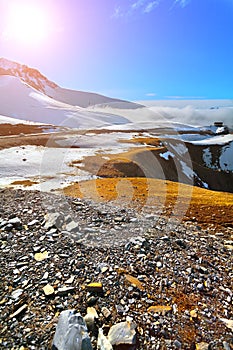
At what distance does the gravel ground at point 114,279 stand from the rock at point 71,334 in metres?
0.22

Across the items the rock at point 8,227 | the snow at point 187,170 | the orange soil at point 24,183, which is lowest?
the orange soil at point 24,183

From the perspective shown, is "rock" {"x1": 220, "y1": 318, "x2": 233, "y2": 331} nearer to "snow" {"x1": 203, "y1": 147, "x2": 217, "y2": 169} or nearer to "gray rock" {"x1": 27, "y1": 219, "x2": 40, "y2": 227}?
"gray rock" {"x1": 27, "y1": 219, "x2": 40, "y2": 227}

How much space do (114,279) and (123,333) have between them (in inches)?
60.4

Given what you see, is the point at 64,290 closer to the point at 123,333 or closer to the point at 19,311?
the point at 19,311

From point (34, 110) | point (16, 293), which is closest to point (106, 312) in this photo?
point (16, 293)

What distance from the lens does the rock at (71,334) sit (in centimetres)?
414

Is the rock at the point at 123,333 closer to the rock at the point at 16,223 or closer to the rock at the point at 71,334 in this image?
the rock at the point at 71,334

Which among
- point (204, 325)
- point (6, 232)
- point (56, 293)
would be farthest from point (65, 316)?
point (6, 232)

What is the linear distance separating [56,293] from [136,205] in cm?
948

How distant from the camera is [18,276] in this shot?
19.6 feet

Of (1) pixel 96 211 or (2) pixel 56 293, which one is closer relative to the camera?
(2) pixel 56 293

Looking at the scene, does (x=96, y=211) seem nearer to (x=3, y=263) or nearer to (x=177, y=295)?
(x=3, y=263)

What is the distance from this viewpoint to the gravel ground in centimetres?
468

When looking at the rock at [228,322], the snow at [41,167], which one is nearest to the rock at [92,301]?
the rock at [228,322]
